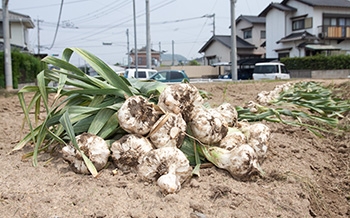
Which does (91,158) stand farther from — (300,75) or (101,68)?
(300,75)

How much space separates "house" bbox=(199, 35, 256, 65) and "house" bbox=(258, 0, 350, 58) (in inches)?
156

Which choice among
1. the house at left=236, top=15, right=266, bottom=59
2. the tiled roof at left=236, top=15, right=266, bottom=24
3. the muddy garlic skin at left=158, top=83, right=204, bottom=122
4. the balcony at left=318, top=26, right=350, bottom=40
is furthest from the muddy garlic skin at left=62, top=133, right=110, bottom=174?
the tiled roof at left=236, top=15, right=266, bottom=24

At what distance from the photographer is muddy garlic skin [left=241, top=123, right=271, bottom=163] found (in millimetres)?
3135

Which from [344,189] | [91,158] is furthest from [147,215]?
[344,189]

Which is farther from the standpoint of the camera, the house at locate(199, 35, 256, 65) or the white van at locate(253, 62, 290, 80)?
the house at locate(199, 35, 256, 65)

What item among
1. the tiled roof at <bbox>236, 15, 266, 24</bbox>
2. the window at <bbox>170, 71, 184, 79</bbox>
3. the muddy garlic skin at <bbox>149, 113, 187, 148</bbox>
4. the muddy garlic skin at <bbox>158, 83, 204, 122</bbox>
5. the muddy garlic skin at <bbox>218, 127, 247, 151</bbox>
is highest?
the tiled roof at <bbox>236, 15, 266, 24</bbox>

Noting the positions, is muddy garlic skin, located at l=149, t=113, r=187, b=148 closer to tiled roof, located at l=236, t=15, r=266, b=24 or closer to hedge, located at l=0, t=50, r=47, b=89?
hedge, located at l=0, t=50, r=47, b=89

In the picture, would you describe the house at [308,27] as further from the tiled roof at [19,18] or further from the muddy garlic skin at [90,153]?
the muddy garlic skin at [90,153]

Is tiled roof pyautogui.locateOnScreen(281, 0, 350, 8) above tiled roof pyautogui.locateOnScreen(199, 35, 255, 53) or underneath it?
above

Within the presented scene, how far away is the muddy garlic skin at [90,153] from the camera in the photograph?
2705 mm

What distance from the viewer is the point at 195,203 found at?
2344mm

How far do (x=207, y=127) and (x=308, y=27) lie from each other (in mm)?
35005

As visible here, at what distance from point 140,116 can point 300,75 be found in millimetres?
28420

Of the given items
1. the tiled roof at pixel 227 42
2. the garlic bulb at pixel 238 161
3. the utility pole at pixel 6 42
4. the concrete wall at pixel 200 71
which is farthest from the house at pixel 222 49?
the garlic bulb at pixel 238 161
